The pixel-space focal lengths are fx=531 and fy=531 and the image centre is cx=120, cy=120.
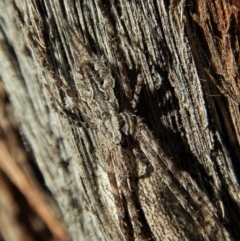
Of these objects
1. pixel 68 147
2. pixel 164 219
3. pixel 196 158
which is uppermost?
pixel 68 147

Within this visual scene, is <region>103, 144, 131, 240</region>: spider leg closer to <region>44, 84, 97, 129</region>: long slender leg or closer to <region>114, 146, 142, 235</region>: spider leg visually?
<region>114, 146, 142, 235</region>: spider leg

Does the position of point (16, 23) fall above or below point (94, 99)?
above

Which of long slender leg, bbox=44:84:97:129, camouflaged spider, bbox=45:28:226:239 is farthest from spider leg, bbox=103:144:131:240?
long slender leg, bbox=44:84:97:129

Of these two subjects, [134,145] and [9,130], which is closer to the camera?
[134,145]

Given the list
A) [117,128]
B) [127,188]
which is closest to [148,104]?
[117,128]

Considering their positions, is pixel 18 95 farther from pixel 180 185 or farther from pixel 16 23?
pixel 180 185

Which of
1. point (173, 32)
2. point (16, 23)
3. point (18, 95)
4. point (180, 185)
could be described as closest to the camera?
point (173, 32)

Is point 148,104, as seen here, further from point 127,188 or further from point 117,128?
point 127,188

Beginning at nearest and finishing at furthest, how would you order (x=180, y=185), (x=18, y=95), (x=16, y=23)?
(x=180, y=185), (x=16, y=23), (x=18, y=95)

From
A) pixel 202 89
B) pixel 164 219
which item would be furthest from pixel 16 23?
pixel 164 219
